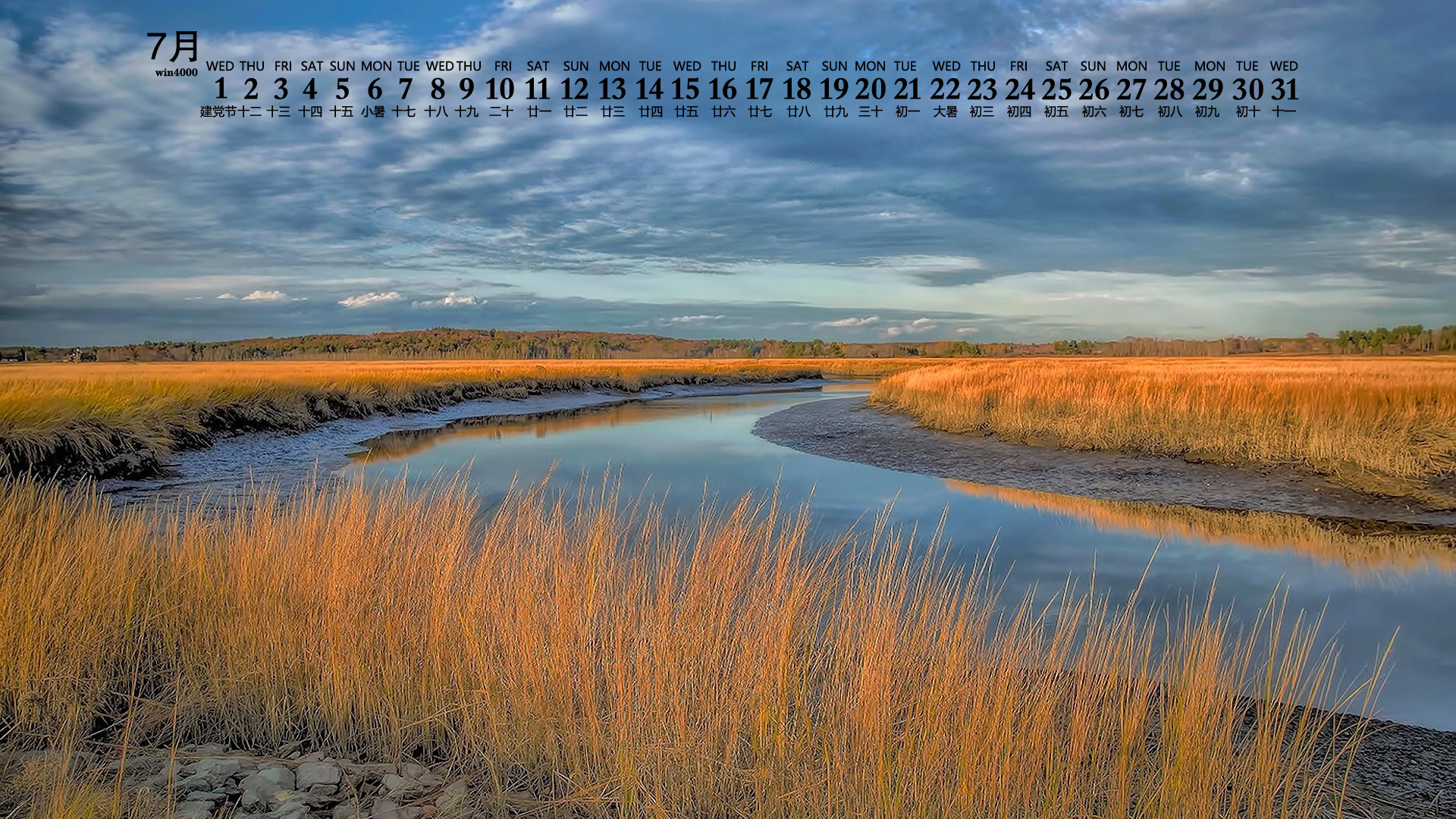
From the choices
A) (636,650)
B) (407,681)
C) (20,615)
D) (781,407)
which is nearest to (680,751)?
(636,650)

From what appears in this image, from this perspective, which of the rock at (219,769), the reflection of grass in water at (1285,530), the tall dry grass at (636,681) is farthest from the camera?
the reflection of grass in water at (1285,530)

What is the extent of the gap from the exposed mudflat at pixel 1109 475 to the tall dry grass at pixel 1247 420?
0.51 meters

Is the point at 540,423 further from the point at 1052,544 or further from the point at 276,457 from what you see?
the point at 1052,544

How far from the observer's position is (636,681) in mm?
3857

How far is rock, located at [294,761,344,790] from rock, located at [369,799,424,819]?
323 millimetres

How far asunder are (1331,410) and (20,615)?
17566mm

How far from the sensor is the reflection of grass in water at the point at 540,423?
19.9m

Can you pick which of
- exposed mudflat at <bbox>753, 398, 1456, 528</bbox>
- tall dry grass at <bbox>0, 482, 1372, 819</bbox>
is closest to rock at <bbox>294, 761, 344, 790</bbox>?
tall dry grass at <bbox>0, 482, 1372, 819</bbox>

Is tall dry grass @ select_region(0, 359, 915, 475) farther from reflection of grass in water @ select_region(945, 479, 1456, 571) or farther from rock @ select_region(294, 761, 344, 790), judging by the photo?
reflection of grass in water @ select_region(945, 479, 1456, 571)

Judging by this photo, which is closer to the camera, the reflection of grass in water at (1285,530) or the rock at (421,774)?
the rock at (421,774)

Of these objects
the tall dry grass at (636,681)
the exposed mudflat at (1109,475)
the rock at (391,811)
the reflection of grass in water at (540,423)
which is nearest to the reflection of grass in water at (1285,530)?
the exposed mudflat at (1109,475)

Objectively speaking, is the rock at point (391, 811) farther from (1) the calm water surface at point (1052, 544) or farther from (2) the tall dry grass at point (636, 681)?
(1) the calm water surface at point (1052, 544)

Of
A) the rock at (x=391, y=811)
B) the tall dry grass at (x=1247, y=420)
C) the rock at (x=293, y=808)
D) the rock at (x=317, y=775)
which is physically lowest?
the rock at (x=391, y=811)

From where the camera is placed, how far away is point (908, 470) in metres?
15.4
